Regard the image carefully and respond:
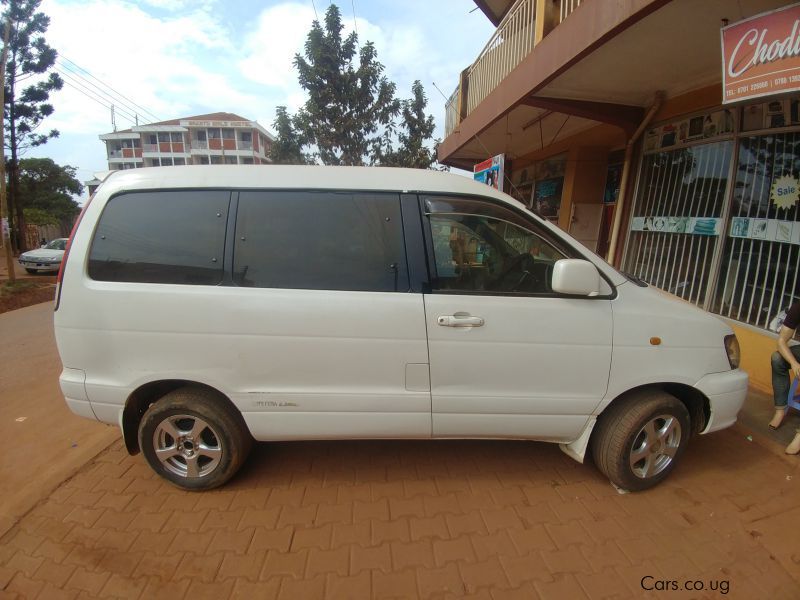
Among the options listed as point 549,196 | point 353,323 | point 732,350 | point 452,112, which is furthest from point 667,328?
point 452,112

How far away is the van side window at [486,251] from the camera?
2.46 meters

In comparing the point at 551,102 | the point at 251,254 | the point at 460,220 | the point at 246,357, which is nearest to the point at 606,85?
the point at 551,102

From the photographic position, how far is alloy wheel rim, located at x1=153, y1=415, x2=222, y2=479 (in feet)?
8.35

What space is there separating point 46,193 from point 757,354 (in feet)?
139

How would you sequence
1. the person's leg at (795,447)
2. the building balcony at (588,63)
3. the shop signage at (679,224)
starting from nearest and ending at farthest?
the person's leg at (795,447)
the building balcony at (588,63)
the shop signage at (679,224)

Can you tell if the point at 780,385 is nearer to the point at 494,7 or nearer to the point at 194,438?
the point at 194,438

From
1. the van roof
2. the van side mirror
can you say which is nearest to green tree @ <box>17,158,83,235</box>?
the van roof

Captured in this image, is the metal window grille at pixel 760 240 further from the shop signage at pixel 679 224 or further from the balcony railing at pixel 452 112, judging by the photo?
the balcony railing at pixel 452 112

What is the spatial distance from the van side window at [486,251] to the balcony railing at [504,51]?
443 cm

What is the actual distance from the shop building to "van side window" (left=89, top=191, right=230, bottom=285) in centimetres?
365

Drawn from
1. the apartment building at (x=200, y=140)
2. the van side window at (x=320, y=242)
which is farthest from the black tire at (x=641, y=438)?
the apartment building at (x=200, y=140)

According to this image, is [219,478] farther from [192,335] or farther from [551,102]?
[551,102]

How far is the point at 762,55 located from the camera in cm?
281

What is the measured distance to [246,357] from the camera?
238 centimetres
